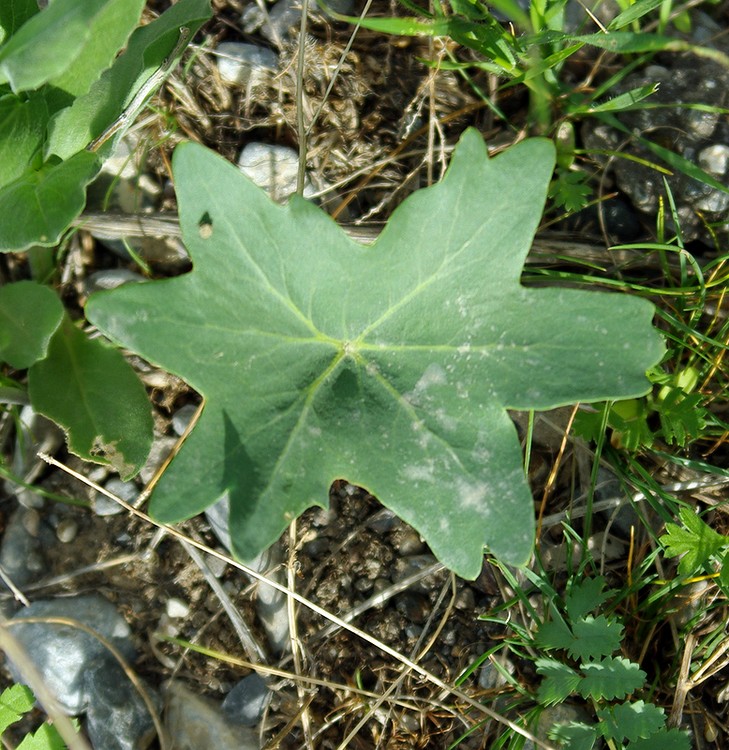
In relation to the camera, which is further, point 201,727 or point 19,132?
point 201,727

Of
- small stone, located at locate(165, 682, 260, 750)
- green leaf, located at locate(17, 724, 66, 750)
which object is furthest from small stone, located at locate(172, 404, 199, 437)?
green leaf, located at locate(17, 724, 66, 750)

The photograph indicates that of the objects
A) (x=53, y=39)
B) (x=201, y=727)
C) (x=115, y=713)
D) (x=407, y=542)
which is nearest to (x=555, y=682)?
(x=407, y=542)

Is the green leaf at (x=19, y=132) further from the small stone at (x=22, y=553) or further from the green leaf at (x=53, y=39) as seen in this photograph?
the small stone at (x=22, y=553)

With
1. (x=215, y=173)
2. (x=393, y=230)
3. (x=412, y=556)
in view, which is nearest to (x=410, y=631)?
(x=412, y=556)

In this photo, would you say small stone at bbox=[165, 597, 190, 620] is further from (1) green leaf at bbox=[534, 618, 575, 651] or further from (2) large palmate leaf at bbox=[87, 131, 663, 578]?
(1) green leaf at bbox=[534, 618, 575, 651]

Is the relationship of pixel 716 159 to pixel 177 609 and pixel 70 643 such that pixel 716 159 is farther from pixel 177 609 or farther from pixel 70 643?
pixel 70 643
